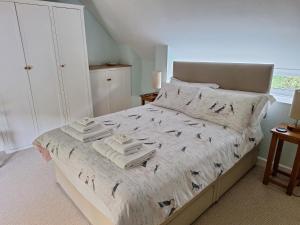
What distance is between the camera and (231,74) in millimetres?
2652

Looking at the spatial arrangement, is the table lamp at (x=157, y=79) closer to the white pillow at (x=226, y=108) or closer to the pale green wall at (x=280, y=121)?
the white pillow at (x=226, y=108)

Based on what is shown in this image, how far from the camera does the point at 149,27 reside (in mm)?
3199

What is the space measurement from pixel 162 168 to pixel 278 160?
5.22 feet

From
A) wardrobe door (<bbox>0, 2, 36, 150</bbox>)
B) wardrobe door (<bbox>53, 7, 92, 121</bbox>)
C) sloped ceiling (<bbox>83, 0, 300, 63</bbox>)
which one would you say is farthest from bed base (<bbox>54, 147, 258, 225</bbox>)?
wardrobe door (<bbox>53, 7, 92, 121</bbox>)

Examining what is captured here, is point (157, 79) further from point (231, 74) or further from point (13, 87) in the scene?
point (13, 87)

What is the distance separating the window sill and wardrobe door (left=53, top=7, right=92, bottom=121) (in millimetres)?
2772

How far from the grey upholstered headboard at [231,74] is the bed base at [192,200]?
2.74 feet

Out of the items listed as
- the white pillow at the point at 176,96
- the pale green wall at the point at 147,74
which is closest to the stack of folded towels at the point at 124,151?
the white pillow at the point at 176,96

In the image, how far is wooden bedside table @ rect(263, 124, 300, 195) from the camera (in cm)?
195

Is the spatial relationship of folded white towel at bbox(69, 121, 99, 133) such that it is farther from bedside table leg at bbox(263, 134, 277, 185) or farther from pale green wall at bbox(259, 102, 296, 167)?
pale green wall at bbox(259, 102, 296, 167)

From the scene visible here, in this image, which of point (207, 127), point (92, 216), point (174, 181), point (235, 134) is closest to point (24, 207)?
point (92, 216)

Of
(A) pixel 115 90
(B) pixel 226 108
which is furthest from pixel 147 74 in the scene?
(B) pixel 226 108

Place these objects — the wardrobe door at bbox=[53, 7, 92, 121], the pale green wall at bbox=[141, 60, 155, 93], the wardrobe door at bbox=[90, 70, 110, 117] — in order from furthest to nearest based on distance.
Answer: the pale green wall at bbox=[141, 60, 155, 93]
the wardrobe door at bbox=[90, 70, 110, 117]
the wardrobe door at bbox=[53, 7, 92, 121]

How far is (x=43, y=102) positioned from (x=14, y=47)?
814 mm
